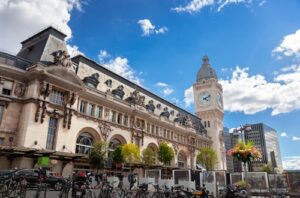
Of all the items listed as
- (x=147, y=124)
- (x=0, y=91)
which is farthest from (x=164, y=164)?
(x=0, y=91)

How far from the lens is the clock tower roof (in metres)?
84.3

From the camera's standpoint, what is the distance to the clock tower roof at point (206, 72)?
84.3 metres

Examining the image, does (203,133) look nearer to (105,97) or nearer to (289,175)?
(105,97)

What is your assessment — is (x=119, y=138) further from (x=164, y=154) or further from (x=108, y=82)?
(x=108, y=82)

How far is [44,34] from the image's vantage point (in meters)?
39.2

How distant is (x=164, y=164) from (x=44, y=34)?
3056cm

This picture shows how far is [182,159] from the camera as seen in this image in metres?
63.1

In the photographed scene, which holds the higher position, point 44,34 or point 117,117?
point 44,34

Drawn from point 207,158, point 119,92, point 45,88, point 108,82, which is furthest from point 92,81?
point 207,158

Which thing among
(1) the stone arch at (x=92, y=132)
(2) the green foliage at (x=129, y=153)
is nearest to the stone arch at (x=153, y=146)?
(2) the green foliage at (x=129, y=153)

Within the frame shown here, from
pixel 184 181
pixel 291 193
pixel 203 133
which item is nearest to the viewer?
pixel 291 193

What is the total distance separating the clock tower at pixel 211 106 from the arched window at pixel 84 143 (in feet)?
161

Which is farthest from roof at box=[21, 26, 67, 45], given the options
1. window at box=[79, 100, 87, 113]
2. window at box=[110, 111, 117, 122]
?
window at box=[110, 111, 117, 122]

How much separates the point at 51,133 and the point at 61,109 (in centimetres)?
344
